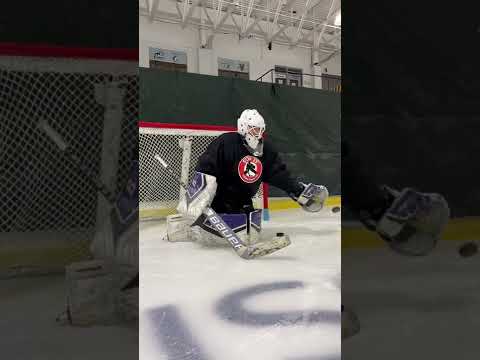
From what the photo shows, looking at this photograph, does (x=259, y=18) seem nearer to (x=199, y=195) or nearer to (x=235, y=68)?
(x=235, y=68)

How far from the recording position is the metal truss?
4.59m

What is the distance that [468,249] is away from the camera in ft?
1.14

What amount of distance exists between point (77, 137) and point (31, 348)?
0.20 metres

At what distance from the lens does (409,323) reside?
0.36m

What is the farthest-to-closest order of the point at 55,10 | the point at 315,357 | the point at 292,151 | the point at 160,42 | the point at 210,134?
the point at 160,42 < the point at 292,151 < the point at 210,134 < the point at 315,357 < the point at 55,10

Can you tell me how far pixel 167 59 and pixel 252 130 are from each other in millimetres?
3767

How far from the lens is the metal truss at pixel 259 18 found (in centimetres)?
459

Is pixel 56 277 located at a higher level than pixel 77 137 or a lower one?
lower

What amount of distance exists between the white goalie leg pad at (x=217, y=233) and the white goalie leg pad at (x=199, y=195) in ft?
0.29

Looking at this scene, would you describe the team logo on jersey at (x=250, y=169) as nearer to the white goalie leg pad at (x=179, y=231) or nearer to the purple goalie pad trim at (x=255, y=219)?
the purple goalie pad trim at (x=255, y=219)

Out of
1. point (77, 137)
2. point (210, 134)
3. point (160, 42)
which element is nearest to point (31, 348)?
point (77, 137)

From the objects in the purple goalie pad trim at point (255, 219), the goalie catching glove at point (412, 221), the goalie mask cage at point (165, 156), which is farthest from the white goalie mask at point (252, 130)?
the goalie catching glove at point (412, 221)

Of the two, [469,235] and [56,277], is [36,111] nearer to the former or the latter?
[56,277]

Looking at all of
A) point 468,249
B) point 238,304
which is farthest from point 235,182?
point 468,249
